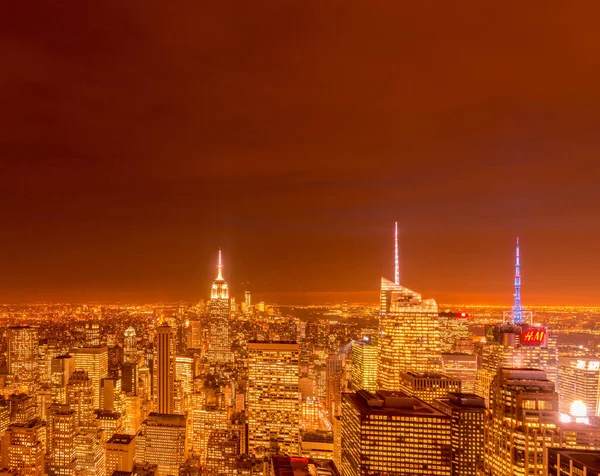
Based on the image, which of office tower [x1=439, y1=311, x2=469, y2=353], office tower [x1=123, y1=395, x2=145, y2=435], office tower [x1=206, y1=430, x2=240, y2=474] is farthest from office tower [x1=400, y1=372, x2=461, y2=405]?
office tower [x1=123, y1=395, x2=145, y2=435]

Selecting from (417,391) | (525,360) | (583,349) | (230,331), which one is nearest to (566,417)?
(583,349)

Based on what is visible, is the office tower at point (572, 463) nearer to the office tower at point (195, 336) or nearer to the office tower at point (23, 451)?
the office tower at point (23, 451)

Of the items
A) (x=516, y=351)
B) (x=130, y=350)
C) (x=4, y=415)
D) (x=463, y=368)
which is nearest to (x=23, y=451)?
(x=4, y=415)

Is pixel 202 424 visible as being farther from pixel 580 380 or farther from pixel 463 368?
pixel 580 380

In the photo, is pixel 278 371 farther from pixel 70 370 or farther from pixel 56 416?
pixel 70 370

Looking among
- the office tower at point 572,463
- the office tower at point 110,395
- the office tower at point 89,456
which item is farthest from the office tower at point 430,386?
the office tower at point 110,395

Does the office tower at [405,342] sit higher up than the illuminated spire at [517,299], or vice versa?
the illuminated spire at [517,299]
